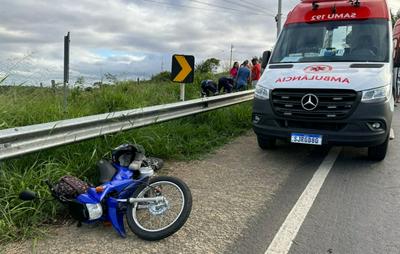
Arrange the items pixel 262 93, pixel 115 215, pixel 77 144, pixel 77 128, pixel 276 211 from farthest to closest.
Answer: pixel 262 93 → pixel 77 144 → pixel 77 128 → pixel 276 211 → pixel 115 215

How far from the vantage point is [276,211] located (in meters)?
4.29

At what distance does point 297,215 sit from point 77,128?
2.53 meters

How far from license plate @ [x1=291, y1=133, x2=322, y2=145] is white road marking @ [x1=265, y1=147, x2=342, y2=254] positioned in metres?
0.38

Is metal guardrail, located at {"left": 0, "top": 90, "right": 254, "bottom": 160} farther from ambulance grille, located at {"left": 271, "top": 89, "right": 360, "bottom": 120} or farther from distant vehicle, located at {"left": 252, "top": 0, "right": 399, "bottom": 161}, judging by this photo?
ambulance grille, located at {"left": 271, "top": 89, "right": 360, "bottom": 120}

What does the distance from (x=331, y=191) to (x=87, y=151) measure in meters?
2.91

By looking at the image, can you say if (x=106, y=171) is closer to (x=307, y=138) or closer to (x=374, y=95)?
(x=307, y=138)

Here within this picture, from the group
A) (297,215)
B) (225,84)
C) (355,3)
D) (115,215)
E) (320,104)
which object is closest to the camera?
(115,215)

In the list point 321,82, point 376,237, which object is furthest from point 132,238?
point 321,82

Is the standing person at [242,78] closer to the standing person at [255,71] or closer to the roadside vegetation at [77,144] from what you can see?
the standing person at [255,71]

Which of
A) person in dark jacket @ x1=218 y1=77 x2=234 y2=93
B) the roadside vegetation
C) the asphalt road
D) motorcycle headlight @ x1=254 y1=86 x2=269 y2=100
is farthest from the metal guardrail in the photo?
person in dark jacket @ x1=218 y1=77 x2=234 y2=93

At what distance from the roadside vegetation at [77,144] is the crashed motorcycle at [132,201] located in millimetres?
309

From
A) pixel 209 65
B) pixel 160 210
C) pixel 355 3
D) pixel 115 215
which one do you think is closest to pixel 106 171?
pixel 115 215

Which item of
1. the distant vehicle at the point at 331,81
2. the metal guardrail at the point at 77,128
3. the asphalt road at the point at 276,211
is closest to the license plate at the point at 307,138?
the distant vehicle at the point at 331,81

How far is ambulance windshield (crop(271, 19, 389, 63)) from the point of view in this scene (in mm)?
6645
